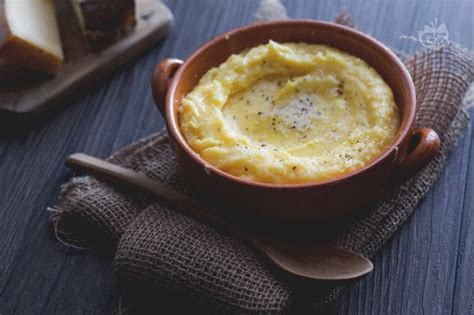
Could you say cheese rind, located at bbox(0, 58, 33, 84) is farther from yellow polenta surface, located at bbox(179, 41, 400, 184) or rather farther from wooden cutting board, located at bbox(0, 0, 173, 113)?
yellow polenta surface, located at bbox(179, 41, 400, 184)

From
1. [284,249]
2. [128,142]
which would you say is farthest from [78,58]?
[284,249]

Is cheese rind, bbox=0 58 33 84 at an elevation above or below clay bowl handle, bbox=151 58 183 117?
below

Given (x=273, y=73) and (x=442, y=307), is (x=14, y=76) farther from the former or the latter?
(x=442, y=307)

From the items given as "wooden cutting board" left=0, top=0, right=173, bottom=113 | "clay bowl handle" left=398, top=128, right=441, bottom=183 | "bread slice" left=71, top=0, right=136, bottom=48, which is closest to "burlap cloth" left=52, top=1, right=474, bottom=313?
"clay bowl handle" left=398, top=128, right=441, bottom=183

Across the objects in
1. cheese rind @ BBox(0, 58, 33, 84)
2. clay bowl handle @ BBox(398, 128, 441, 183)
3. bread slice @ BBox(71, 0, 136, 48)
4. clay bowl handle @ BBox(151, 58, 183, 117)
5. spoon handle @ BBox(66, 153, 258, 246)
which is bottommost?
cheese rind @ BBox(0, 58, 33, 84)

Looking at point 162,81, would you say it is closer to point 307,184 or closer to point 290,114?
point 290,114

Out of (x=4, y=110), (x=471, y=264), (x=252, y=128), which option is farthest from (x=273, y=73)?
(x=4, y=110)

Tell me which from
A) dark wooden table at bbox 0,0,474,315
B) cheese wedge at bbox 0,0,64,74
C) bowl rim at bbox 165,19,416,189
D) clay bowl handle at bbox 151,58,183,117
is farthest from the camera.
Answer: cheese wedge at bbox 0,0,64,74
